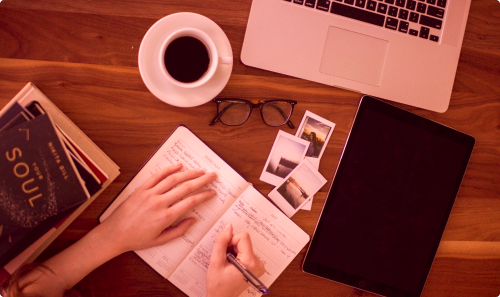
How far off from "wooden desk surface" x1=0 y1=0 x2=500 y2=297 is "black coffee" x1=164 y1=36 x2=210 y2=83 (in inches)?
4.7

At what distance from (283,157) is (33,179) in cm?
57

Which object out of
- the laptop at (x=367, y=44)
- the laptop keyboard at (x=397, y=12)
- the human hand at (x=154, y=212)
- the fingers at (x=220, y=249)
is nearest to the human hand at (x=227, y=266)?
the fingers at (x=220, y=249)

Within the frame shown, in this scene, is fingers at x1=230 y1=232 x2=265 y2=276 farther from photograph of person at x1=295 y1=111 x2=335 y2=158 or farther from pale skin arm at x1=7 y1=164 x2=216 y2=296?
photograph of person at x1=295 y1=111 x2=335 y2=158

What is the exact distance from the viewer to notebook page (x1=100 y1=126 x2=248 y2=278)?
0.82 m

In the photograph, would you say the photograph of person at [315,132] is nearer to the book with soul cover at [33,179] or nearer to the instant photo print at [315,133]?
the instant photo print at [315,133]

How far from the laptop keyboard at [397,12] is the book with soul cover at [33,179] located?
25.5 inches

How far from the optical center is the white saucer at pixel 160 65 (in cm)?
72

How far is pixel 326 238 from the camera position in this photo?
0.85m

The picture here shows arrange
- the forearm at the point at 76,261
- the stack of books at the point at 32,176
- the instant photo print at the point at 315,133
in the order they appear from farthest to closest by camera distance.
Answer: the instant photo print at the point at 315,133 < the forearm at the point at 76,261 < the stack of books at the point at 32,176

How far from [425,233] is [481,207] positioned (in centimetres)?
22

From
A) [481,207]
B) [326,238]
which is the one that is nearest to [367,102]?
[326,238]

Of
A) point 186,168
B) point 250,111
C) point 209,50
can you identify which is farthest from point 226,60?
point 186,168

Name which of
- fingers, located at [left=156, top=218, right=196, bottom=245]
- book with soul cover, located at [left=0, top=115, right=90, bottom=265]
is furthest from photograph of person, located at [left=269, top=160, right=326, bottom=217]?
book with soul cover, located at [left=0, top=115, right=90, bottom=265]

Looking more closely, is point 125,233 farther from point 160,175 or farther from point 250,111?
point 250,111
